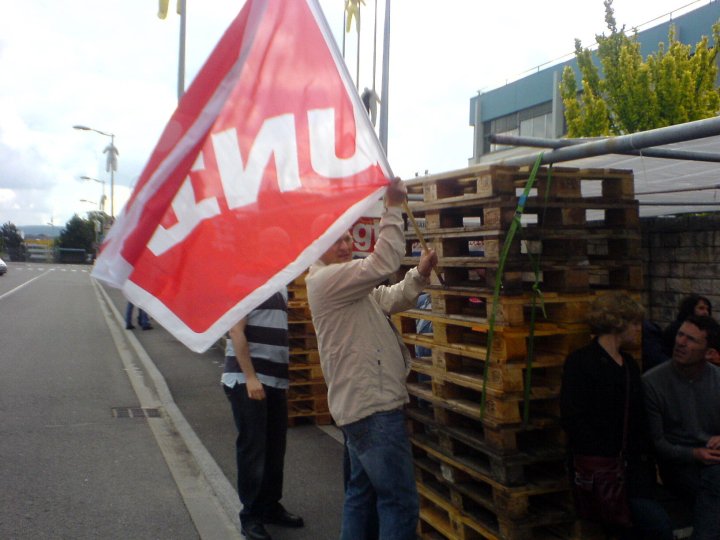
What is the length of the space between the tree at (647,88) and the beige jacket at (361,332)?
12.4 meters

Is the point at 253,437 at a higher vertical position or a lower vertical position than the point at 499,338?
lower

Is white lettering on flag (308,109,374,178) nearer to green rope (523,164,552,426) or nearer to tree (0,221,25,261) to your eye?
green rope (523,164,552,426)

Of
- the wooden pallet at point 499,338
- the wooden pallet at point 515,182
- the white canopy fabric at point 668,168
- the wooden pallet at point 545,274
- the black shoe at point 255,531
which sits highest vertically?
the white canopy fabric at point 668,168

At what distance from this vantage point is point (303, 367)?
7.92 m

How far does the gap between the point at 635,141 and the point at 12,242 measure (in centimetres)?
11374

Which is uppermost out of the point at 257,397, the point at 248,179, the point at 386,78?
the point at 386,78

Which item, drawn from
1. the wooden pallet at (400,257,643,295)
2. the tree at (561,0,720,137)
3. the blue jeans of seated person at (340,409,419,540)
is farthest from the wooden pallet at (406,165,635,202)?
the tree at (561,0,720,137)

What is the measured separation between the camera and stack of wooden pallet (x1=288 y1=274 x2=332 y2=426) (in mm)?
7969

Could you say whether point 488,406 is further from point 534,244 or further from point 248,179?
point 248,179

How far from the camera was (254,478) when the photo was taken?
15.6 ft

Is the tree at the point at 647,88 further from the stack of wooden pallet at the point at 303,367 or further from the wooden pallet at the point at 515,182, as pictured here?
the wooden pallet at the point at 515,182

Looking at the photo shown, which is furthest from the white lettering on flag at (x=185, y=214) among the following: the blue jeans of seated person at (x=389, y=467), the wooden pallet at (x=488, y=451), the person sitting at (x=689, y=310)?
the person sitting at (x=689, y=310)

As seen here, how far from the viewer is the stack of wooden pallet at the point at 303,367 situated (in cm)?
797

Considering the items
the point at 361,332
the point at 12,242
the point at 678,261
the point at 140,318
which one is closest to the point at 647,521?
the point at 361,332
